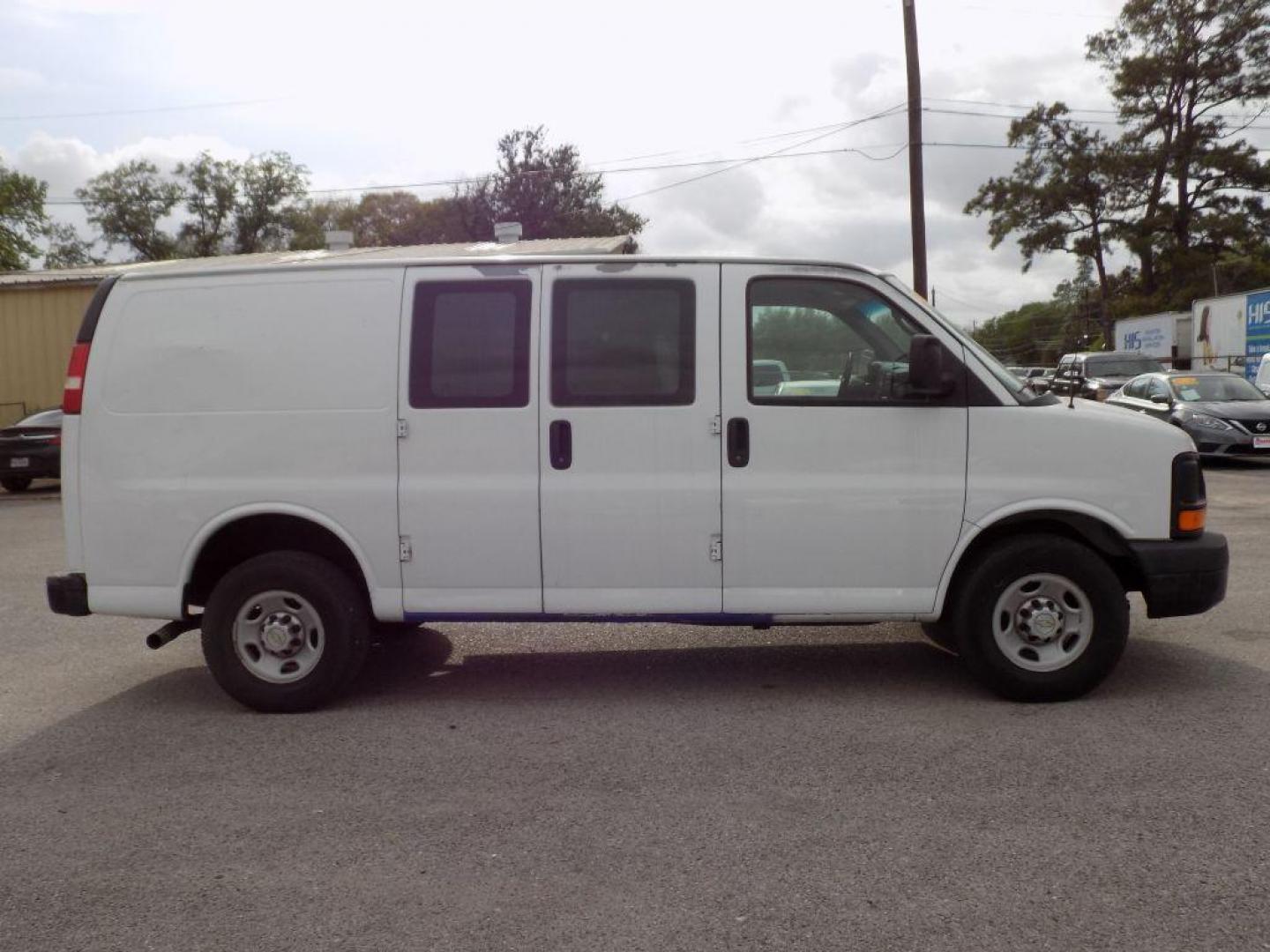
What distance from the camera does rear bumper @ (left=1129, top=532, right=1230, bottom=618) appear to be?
17.7ft

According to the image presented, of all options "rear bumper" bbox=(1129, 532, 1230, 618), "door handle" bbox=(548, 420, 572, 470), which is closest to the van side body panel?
"door handle" bbox=(548, 420, 572, 470)

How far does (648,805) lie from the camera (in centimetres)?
433

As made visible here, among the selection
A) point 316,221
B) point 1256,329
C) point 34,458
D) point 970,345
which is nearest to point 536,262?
point 970,345

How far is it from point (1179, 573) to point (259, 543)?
4.42m

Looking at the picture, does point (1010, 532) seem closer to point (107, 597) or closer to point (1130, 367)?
point (107, 597)

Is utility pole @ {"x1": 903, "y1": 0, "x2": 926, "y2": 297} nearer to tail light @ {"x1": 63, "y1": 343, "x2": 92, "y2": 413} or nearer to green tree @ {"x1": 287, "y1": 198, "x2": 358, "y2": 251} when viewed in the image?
tail light @ {"x1": 63, "y1": 343, "x2": 92, "y2": 413}

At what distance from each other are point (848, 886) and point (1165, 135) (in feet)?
171

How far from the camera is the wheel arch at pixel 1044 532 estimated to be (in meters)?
5.46

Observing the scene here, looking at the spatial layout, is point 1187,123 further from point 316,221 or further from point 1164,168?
point 316,221

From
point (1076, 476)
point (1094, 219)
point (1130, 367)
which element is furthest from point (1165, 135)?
point (1076, 476)

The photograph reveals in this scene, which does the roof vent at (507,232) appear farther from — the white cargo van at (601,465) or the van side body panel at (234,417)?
the white cargo van at (601,465)

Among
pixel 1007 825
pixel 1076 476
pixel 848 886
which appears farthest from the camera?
pixel 1076 476

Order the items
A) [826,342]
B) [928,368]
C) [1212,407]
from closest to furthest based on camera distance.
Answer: [928,368], [826,342], [1212,407]

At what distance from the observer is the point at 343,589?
5.62m
